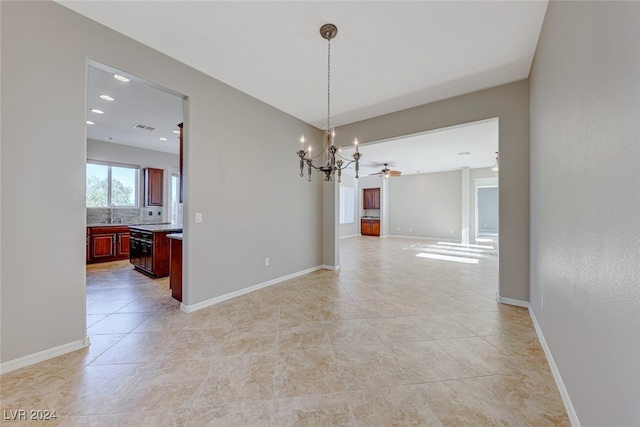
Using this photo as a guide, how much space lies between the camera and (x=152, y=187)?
6.73 metres

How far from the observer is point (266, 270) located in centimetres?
392

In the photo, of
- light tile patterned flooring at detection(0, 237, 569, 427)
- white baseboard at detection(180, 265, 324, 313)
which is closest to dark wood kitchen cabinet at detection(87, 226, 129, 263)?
light tile patterned flooring at detection(0, 237, 569, 427)

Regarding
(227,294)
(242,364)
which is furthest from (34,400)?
(227,294)

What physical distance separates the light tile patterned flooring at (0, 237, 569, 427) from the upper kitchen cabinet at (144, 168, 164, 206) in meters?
4.00

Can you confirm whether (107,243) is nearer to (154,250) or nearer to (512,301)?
(154,250)

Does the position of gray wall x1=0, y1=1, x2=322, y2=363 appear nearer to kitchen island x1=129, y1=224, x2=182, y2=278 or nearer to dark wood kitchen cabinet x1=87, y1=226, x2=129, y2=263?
kitchen island x1=129, y1=224, x2=182, y2=278

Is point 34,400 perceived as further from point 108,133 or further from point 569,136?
point 108,133

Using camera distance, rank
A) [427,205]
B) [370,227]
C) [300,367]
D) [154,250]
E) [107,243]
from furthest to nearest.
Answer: [370,227] < [427,205] < [107,243] < [154,250] < [300,367]

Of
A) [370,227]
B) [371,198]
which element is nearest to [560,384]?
[370,227]

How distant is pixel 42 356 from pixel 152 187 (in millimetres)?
5683

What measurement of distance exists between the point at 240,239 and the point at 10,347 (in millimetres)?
2164

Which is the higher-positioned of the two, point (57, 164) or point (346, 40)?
point (346, 40)

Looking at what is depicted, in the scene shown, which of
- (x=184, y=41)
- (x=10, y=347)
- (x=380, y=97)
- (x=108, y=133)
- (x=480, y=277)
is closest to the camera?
(x=10, y=347)

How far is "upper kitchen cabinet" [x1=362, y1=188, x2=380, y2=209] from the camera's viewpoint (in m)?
11.4
